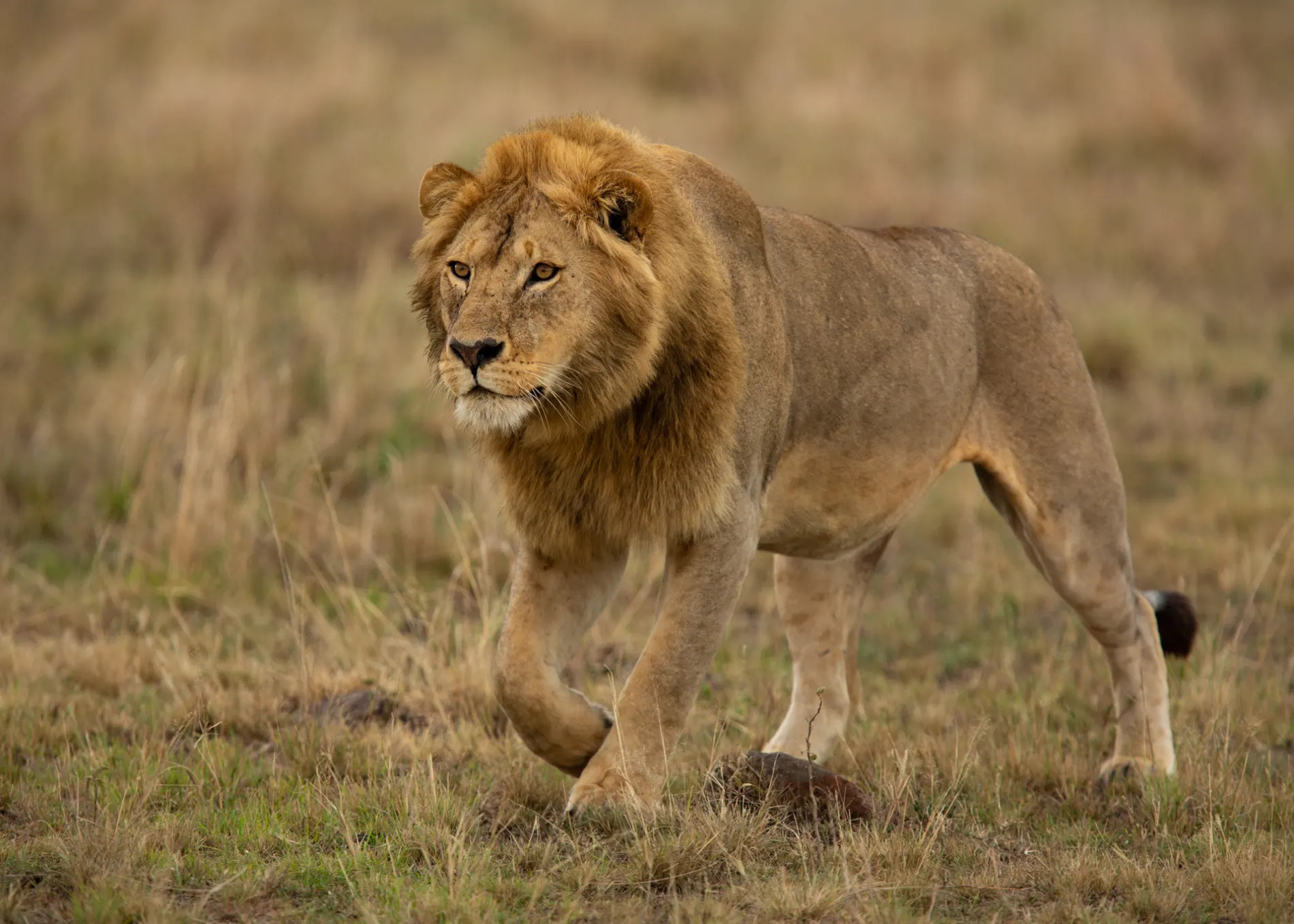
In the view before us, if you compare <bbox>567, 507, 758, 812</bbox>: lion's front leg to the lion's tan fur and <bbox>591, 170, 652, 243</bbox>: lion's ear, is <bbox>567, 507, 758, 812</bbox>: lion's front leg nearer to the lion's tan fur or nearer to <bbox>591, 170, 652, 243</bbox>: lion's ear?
the lion's tan fur

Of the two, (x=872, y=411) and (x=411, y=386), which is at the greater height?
(x=872, y=411)

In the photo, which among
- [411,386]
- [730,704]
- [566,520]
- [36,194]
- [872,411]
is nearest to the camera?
[566,520]

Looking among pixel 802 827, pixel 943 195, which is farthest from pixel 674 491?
pixel 943 195

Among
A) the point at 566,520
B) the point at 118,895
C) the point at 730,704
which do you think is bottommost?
the point at 730,704

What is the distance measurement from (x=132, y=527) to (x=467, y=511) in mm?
1937

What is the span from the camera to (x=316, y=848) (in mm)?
4109

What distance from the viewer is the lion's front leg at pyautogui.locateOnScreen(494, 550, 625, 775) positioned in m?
4.29

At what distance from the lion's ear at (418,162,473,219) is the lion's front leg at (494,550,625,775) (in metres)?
0.95

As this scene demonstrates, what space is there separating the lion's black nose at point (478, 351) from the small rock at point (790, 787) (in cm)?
124

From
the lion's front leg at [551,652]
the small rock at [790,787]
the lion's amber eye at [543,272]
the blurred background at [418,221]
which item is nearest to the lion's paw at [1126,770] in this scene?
the small rock at [790,787]

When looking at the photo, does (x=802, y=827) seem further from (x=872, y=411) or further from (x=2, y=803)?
(x=2, y=803)

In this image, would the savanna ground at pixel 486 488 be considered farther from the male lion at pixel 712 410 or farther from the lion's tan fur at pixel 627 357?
the lion's tan fur at pixel 627 357

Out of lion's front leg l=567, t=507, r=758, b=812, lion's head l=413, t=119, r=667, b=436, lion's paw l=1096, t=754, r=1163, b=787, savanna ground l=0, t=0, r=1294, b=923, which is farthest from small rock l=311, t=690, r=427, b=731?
lion's paw l=1096, t=754, r=1163, b=787

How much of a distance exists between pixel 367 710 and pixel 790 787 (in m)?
1.62
